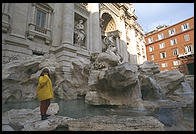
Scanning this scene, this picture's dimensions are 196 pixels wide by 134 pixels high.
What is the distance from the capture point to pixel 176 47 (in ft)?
67.5

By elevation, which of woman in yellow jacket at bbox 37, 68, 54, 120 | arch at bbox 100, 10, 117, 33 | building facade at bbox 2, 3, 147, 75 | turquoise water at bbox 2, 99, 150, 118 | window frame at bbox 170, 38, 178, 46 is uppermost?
arch at bbox 100, 10, 117, 33

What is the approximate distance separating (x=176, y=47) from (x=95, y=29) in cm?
1581

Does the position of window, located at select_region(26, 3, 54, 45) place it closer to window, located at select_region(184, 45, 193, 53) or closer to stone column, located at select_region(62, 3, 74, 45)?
stone column, located at select_region(62, 3, 74, 45)

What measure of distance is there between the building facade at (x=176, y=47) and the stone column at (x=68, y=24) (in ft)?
58.9

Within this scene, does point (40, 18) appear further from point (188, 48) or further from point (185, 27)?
point (185, 27)

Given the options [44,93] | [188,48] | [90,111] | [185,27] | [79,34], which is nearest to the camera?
[44,93]

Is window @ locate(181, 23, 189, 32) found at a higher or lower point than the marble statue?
higher

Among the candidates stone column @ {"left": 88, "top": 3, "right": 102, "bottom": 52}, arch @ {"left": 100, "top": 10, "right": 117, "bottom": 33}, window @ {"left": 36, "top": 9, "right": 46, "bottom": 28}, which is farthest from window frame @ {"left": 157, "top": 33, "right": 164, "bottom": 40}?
window @ {"left": 36, "top": 9, "right": 46, "bottom": 28}

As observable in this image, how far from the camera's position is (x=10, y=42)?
7488 mm

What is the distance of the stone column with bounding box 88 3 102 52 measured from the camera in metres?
12.3

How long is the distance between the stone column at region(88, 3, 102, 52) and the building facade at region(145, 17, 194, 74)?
14.7m

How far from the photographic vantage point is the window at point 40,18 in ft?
31.7

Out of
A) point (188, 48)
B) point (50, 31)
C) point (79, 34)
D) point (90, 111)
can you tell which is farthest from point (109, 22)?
point (90, 111)

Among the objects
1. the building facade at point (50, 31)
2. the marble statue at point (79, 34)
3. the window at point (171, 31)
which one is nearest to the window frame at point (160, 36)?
the window at point (171, 31)
